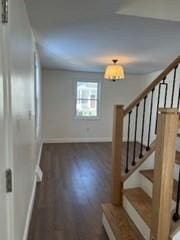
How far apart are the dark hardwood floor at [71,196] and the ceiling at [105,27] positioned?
2.38 metres

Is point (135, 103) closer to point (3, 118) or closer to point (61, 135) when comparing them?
point (3, 118)

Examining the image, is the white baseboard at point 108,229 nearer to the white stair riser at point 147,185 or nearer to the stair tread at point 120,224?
the stair tread at point 120,224

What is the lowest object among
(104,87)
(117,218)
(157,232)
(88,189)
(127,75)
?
(88,189)

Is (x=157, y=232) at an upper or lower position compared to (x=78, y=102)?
lower

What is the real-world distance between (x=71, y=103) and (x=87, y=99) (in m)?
0.56

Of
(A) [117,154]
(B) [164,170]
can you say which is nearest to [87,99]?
(A) [117,154]

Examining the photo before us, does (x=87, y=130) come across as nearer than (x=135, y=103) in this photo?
No

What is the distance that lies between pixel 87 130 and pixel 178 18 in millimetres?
4707

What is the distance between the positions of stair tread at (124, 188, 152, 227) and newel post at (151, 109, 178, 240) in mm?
385

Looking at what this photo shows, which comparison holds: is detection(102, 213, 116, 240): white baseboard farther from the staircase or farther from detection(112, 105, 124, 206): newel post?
detection(112, 105, 124, 206): newel post

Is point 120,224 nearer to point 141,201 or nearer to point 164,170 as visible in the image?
point 141,201

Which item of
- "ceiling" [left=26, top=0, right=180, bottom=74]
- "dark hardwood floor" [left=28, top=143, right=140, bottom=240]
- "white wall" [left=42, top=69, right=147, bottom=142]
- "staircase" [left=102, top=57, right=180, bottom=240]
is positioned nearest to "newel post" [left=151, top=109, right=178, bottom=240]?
"staircase" [left=102, top=57, right=180, bottom=240]

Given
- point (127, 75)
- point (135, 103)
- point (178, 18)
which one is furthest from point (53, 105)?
point (178, 18)

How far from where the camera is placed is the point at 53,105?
6.23m
